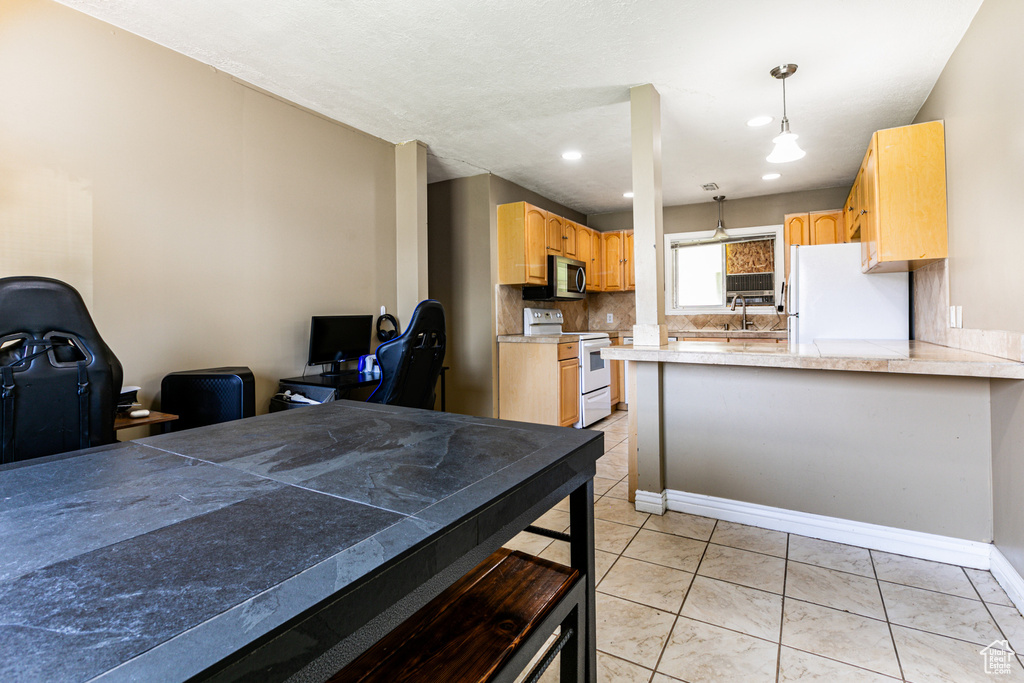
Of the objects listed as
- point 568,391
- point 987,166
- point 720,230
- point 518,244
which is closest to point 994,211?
point 987,166

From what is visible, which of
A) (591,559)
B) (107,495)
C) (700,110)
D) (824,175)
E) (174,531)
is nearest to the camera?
(174,531)

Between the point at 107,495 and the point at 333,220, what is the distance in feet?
9.80

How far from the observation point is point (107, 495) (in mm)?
719

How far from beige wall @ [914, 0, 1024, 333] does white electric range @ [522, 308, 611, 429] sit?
→ 2.73 metres

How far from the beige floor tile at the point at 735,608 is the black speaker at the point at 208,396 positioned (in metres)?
2.16

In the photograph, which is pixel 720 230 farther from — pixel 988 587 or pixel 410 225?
pixel 988 587

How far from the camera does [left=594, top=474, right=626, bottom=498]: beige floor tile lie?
3.02 m

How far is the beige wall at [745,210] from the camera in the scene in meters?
5.22

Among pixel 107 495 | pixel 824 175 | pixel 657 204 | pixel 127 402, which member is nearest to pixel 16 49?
pixel 127 402

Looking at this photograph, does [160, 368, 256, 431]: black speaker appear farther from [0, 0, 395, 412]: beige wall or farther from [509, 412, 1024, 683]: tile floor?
[509, 412, 1024, 683]: tile floor

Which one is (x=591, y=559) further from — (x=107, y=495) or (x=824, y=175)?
(x=824, y=175)

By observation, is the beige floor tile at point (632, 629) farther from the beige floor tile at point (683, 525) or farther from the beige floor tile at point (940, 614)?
the beige floor tile at point (940, 614)

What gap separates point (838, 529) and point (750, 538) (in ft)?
1.29

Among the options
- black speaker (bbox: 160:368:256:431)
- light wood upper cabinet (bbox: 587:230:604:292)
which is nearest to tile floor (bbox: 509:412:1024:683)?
black speaker (bbox: 160:368:256:431)
